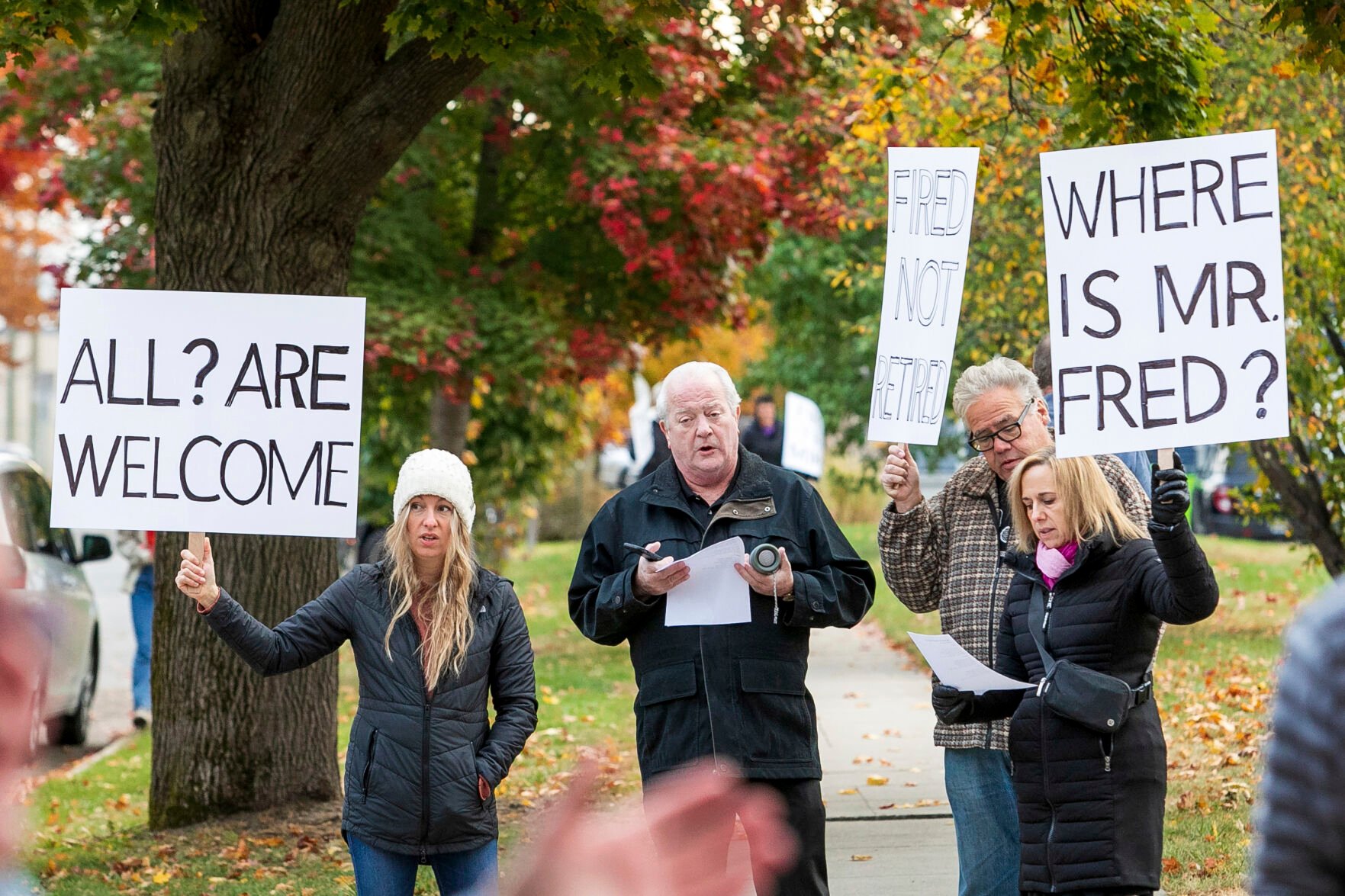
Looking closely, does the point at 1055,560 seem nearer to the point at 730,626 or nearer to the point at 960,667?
the point at 960,667

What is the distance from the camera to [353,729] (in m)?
4.74

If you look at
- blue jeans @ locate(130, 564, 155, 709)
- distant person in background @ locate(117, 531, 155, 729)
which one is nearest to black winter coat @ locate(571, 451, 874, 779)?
distant person in background @ locate(117, 531, 155, 729)

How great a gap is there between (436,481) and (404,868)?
1101 millimetres

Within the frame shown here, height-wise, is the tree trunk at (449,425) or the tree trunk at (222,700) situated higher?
the tree trunk at (449,425)

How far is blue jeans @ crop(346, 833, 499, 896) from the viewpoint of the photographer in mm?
4613

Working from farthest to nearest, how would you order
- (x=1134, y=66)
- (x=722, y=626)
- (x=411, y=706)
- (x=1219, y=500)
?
(x=1219, y=500), (x=1134, y=66), (x=722, y=626), (x=411, y=706)

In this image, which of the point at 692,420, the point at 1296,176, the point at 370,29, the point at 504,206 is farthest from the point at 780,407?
the point at 692,420

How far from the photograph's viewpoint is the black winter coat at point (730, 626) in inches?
184

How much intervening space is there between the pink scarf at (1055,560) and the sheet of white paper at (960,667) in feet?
0.92

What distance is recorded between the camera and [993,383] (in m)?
4.89

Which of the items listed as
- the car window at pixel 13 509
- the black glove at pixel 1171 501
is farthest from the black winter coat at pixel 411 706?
→ the car window at pixel 13 509

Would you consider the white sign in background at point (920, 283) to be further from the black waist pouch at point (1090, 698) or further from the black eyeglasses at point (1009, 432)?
the black waist pouch at point (1090, 698)

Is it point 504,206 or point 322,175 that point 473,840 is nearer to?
point 322,175

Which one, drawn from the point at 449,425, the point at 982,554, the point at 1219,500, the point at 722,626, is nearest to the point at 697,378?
the point at 722,626
